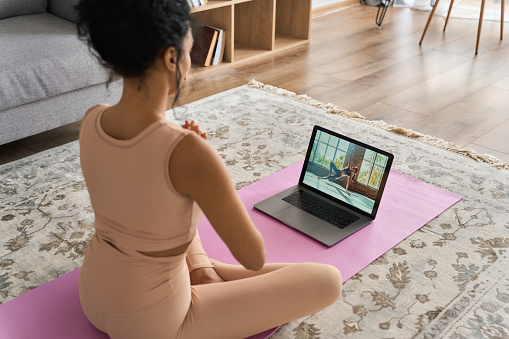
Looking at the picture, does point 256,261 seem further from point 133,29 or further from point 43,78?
point 43,78

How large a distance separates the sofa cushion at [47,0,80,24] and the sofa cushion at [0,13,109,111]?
201 millimetres

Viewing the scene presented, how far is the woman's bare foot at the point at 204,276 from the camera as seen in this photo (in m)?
1.49

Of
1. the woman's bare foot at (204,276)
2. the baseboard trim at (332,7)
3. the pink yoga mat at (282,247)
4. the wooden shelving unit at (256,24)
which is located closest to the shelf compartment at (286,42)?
the wooden shelving unit at (256,24)

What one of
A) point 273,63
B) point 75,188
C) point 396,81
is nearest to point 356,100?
point 396,81

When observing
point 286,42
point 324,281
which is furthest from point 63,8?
point 324,281

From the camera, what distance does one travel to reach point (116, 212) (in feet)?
3.72

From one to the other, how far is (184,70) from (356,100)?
2.11 meters

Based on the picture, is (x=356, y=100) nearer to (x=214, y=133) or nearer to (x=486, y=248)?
(x=214, y=133)

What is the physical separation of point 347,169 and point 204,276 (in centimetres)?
66

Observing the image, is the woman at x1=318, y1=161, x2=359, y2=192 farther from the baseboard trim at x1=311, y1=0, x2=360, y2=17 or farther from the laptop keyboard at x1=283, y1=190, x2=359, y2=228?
the baseboard trim at x1=311, y1=0, x2=360, y2=17

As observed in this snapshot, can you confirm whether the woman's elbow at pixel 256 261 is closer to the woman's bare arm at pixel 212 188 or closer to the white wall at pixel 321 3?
the woman's bare arm at pixel 212 188

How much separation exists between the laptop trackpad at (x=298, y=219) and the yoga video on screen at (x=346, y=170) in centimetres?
12

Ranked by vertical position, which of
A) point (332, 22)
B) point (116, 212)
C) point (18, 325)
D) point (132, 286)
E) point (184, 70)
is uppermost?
point (184, 70)

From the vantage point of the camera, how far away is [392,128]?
8.77ft
